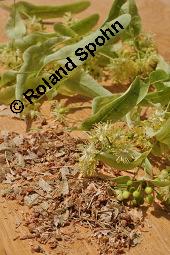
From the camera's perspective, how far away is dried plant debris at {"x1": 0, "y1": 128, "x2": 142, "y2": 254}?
127 centimetres

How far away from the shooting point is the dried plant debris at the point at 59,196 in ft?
4.17

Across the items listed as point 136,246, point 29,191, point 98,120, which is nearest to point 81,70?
point 98,120

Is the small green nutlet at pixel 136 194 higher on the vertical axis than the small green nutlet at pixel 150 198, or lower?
higher

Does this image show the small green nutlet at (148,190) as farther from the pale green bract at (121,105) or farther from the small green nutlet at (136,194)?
the pale green bract at (121,105)

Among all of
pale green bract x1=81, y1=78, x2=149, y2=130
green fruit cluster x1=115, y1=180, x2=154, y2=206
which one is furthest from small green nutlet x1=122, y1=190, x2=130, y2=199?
pale green bract x1=81, y1=78, x2=149, y2=130

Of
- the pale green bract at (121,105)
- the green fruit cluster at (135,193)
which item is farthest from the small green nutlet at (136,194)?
the pale green bract at (121,105)

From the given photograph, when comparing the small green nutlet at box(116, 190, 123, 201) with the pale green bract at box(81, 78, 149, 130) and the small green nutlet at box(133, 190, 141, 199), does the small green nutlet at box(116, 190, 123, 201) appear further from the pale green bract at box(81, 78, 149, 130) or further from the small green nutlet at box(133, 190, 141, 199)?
the pale green bract at box(81, 78, 149, 130)

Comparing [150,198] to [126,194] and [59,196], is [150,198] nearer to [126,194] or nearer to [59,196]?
[126,194]

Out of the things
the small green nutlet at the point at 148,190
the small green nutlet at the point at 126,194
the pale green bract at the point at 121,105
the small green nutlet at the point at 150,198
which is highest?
the pale green bract at the point at 121,105

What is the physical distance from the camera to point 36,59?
160 centimetres

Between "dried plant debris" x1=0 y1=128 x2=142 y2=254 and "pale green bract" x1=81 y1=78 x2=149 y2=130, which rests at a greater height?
"pale green bract" x1=81 y1=78 x2=149 y2=130

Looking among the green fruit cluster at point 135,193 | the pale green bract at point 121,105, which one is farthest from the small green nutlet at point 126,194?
the pale green bract at point 121,105

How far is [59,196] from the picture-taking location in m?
1.34

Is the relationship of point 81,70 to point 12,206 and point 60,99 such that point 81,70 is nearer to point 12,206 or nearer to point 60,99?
point 60,99
